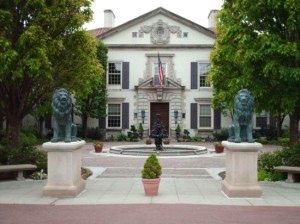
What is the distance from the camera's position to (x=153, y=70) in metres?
34.0

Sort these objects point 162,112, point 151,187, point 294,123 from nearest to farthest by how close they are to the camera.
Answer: point 151,187, point 294,123, point 162,112

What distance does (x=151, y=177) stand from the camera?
31.9 feet

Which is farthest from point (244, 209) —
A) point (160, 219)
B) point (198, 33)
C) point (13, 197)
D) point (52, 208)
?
point (198, 33)

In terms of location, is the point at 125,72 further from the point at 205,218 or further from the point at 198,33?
the point at 205,218

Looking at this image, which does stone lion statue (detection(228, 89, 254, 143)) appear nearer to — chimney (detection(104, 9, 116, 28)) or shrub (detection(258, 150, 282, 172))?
shrub (detection(258, 150, 282, 172))

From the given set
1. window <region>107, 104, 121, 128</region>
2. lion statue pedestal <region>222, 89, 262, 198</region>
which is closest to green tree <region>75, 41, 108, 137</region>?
window <region>107, 104, 121, 128</region>

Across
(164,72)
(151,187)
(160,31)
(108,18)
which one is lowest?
(151,187)

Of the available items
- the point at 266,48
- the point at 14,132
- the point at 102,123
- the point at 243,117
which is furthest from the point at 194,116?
the point at 243,117

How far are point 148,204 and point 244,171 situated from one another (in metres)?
2.29

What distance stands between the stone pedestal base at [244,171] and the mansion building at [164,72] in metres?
24.0

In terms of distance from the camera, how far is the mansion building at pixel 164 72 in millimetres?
33656

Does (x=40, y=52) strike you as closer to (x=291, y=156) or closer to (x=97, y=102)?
(x=291, y=156)

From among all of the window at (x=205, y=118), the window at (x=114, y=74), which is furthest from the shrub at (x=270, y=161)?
the window at (x=114, y=74)

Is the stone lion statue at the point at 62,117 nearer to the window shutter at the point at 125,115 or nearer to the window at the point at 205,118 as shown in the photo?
the window shutter at the point at 125,115
